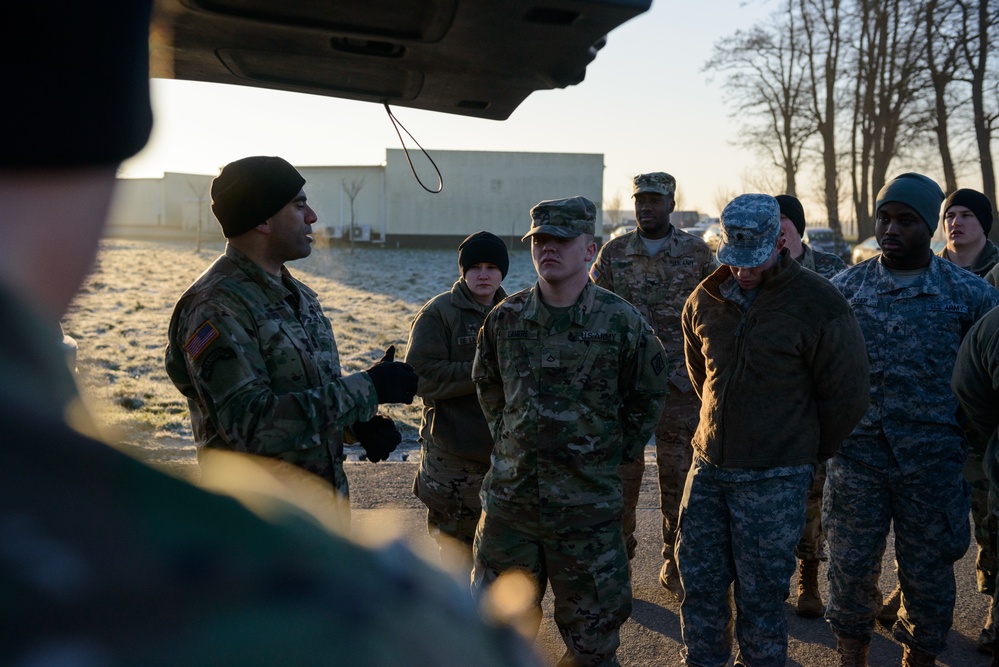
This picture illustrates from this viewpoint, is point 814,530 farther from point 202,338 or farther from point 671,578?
point 202,338

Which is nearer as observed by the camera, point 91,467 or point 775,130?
point 91,467

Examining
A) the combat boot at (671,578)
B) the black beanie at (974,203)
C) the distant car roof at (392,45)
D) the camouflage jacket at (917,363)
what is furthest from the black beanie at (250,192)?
the black beanie at (974,203)

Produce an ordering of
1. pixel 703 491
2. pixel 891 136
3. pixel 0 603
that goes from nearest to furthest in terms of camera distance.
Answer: pixel 0 603
pixel 703 491
pixel 891 136

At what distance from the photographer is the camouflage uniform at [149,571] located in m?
0.48

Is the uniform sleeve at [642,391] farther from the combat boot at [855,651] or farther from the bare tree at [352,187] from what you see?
the bare tree at [352,187]

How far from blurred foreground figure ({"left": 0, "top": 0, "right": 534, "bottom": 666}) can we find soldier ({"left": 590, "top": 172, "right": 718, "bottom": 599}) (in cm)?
490

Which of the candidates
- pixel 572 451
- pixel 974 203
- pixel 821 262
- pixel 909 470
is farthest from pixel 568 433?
pixel 974 203

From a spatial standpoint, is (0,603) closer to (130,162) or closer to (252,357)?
(130,162)

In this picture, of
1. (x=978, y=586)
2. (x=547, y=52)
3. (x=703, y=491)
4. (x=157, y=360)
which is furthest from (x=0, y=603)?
(x=157, y=360)

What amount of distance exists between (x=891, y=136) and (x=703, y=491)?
23158mm

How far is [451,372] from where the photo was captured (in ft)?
15.4

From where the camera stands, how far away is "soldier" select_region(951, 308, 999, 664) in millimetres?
3736

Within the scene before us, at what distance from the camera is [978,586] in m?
5.13

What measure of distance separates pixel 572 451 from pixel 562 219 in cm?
106
